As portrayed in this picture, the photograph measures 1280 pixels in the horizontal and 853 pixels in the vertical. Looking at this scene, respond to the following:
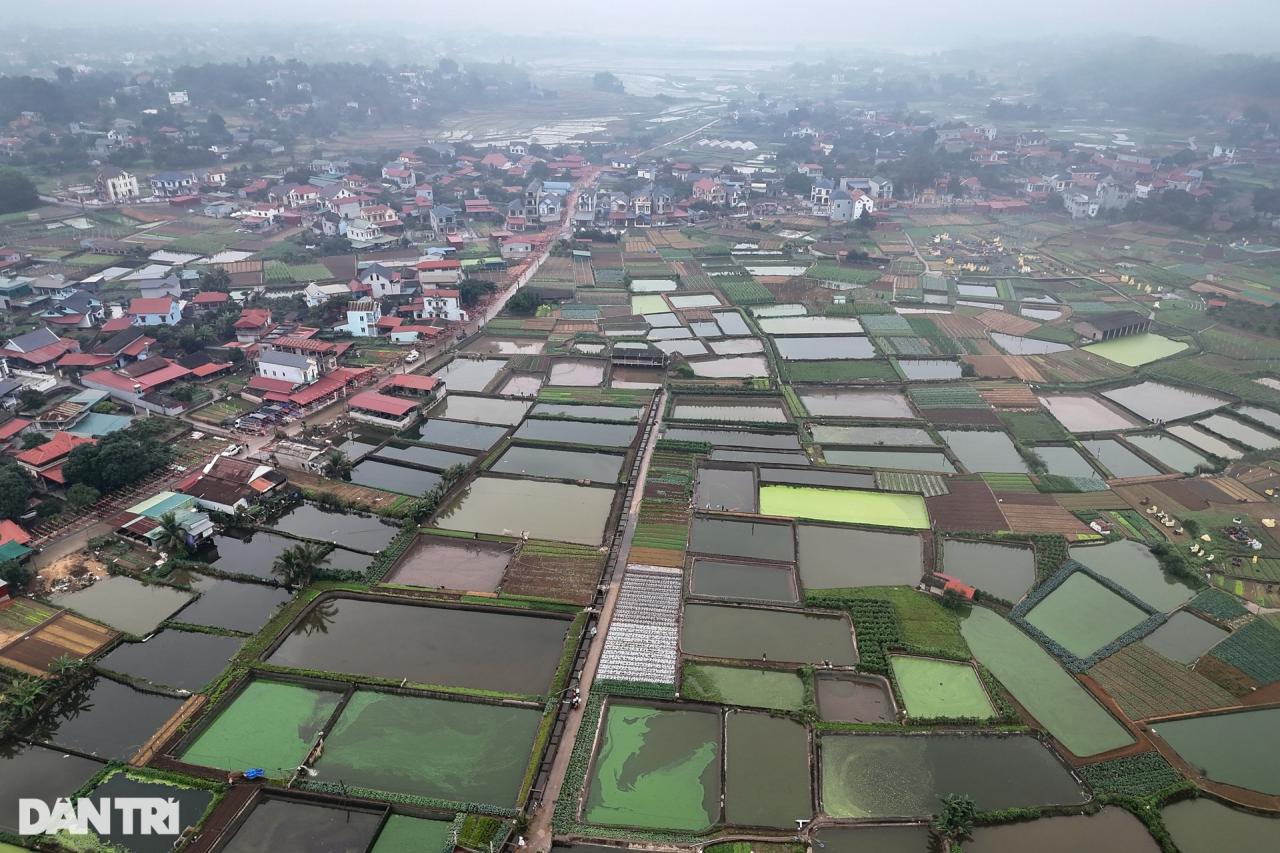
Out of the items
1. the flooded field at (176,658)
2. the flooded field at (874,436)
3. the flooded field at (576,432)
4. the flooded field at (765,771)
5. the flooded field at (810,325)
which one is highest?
the flooded field at (810,325)

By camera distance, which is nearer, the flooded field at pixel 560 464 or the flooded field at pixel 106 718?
the flooded field at pixel 106 718

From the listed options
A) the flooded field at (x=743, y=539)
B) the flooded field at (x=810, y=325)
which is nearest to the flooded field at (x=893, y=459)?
the flooded field at (x=743, y=539)

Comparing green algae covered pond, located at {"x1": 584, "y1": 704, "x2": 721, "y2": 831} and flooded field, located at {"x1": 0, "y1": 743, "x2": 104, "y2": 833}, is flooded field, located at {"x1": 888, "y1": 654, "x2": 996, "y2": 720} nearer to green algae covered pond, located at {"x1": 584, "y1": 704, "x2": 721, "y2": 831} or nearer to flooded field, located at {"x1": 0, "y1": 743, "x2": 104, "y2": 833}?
green algae covered pond, located at {"x1": 584, "y1": 704, "x2": 721, "y2": 831}

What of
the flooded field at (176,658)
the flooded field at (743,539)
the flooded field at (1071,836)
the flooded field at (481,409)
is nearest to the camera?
the flooded field at (1071,836)

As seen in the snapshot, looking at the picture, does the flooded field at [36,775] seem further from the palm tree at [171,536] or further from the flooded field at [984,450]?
the flooded field at [984,450]

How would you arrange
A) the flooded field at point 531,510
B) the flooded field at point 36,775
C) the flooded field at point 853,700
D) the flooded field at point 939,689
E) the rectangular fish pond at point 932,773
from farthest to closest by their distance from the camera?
the flooded field at point 531,510, the flooded field at point 939,689, the flooded field at point 853,700, the rectangular fish pond at point 932,773, the flooded field at point 36,775
